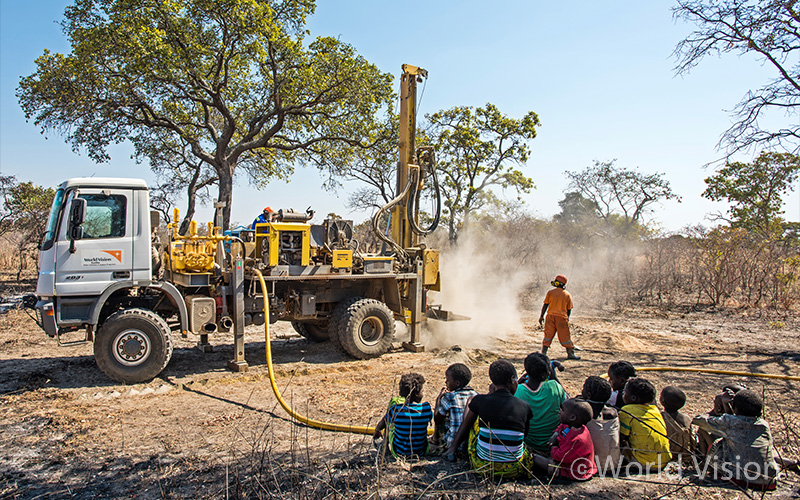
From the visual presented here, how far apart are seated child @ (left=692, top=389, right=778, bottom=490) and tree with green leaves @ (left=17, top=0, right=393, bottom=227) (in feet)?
54.2

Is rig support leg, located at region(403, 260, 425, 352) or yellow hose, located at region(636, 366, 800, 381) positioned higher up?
rig support leg, located at region(403, 260, 425, 352)

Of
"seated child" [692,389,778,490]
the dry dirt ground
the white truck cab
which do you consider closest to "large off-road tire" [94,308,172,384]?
the white truck cab

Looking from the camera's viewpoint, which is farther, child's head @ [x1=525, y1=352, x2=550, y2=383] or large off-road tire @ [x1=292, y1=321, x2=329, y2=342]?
large off-road tire @ [x1=292, y1=321, x2=329, y2=342]

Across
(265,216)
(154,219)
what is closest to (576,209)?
(265,216)

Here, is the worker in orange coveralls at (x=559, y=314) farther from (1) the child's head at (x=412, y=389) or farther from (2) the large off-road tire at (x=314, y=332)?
(1) the child's head at (x=412, y=389)

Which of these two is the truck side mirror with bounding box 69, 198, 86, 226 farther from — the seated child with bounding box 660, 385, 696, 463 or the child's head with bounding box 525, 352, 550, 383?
the seated child with bounding box 660, 385, 696, 463

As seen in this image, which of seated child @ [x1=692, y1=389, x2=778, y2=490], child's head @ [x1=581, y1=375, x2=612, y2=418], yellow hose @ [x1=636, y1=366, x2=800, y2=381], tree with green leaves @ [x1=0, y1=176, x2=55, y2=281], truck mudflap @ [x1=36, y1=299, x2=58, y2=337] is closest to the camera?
seated child @ [x1=692, y1=389, x2=778, y2=490]

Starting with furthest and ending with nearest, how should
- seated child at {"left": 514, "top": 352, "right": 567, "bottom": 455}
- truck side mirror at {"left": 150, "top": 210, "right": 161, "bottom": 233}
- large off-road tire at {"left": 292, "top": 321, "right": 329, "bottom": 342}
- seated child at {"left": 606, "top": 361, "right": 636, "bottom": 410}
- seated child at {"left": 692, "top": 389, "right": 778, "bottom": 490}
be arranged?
large off-road tire at {"left": 292, "top": 321, "right": 329, "bottom": 342} → truck side mirror at {"left": 150, "top": 210, "right": 161, "bottom": 233} → seated child at {"left": 606, "top": 361, "right": 636, "bottom": 410} → seated child at {"left": 514, "top": 352, "right": 567, "bottom": 455} → seated child at {"left": 692, "top": 389, "right": 778, "bottom": 490}

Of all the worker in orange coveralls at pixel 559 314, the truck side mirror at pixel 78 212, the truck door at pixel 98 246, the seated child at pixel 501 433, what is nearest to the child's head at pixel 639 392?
the seated child at pixel 501 433

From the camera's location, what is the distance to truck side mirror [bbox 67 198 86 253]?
7348 mm

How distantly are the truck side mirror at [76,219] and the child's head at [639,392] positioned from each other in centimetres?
723

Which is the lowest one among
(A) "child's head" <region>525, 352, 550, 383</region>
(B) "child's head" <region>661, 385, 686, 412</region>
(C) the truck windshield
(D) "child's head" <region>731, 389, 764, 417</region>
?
(B) "child's head" <region>661, 385, 686, 412</region>

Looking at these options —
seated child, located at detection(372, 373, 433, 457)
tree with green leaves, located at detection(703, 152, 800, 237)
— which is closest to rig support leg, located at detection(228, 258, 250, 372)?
seated child, located at detection(372, 373, 433, 457)

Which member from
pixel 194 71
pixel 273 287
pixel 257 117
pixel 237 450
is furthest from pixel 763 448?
pixel 257 117
